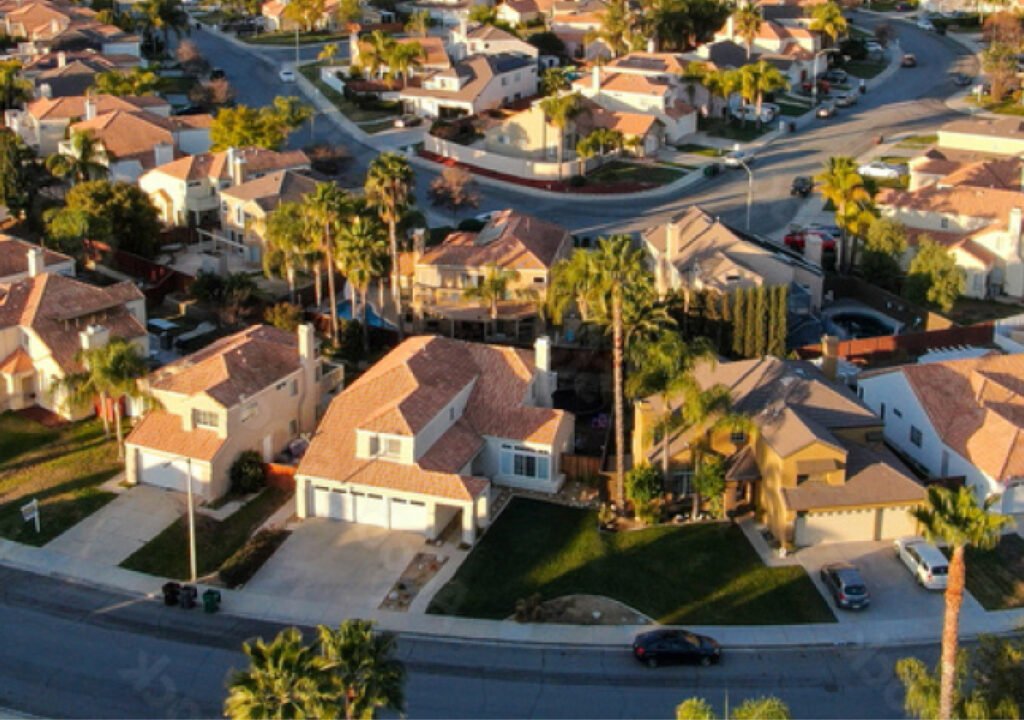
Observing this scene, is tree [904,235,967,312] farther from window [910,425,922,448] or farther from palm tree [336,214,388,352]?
palm tree [336,214,388,352]

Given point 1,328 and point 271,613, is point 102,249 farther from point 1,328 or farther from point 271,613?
point 271,613

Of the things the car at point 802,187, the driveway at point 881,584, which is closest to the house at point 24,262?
the driveway at point 881,584

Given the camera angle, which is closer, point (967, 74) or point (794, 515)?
point (794, 515)

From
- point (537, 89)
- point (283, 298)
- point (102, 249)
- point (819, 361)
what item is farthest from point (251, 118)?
point (819, 361)

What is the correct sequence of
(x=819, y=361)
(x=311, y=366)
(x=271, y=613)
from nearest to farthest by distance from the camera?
(x=271, y=613)
(x=311, y=366)
(x=819, y=361)

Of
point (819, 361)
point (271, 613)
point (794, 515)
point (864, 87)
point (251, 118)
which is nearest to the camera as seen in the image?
point (271, 613)

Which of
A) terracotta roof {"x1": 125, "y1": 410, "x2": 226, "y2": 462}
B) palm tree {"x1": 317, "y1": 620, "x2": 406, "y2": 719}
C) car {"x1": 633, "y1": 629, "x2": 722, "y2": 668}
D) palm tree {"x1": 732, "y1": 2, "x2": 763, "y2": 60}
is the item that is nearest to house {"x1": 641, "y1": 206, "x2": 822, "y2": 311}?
terracotta roof {"x1": 125, "y1": 410, "x2": 226, "y2": 462}

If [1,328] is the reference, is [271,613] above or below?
below

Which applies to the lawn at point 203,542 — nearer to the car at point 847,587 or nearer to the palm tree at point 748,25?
the car at point 847,587
